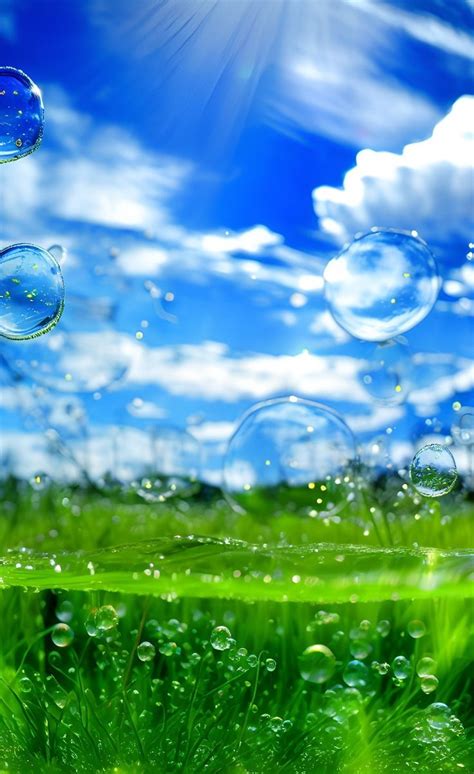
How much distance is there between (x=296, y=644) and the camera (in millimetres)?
2389

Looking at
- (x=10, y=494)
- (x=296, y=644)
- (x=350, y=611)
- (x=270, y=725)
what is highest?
(x=350, y=611)

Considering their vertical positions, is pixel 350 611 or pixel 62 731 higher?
pixel 350 611

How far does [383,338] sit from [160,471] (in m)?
1.55

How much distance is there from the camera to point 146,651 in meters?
2.32

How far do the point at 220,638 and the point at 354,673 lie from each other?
14.9 inches

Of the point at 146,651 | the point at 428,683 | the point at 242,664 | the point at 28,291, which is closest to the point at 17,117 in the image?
the point at 28,291

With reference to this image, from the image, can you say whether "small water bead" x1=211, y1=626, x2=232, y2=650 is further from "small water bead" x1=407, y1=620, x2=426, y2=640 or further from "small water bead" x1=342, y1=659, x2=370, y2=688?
"small water bead" x1=407, y1=620, x2=426, y2=640

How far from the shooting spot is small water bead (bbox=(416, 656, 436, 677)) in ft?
7.83

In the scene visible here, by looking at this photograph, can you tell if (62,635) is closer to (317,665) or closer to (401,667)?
(317,665)

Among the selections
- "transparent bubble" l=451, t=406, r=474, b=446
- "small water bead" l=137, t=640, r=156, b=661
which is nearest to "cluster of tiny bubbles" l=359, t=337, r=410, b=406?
"transparent bubble" l=451, t=406, r=474, b=446

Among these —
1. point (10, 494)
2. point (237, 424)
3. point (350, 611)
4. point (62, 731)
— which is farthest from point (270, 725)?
point (10, 494)

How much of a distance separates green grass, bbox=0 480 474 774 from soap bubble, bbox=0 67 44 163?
1480 millimetres

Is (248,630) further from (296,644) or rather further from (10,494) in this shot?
(10,494)

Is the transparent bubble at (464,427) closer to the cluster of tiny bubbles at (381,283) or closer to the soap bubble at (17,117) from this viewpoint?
the cluster of tiny bubbles at (381,283)
